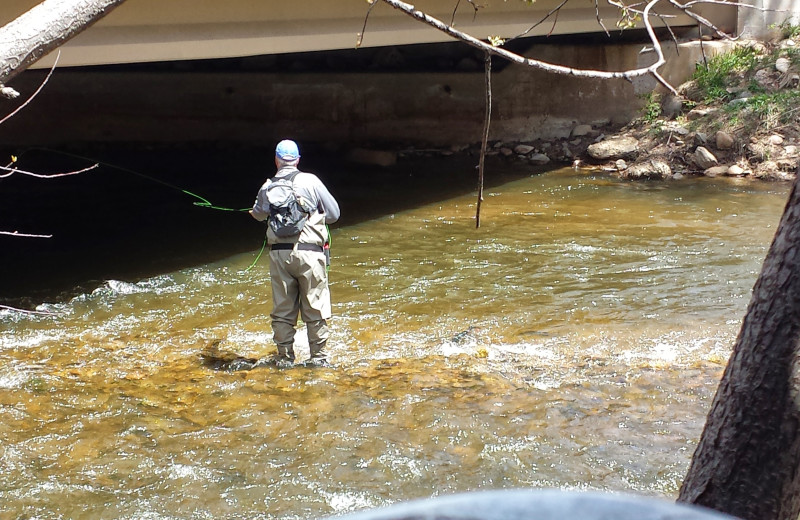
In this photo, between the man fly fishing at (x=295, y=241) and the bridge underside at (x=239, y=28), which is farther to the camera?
the bridge underside at (x=239, y=28)

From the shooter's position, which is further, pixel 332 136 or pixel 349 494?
pixel 332 136

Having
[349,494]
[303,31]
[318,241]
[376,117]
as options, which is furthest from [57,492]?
[376,117]

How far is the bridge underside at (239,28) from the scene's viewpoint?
27.4 ft

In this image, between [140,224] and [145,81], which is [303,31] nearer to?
[140,224]

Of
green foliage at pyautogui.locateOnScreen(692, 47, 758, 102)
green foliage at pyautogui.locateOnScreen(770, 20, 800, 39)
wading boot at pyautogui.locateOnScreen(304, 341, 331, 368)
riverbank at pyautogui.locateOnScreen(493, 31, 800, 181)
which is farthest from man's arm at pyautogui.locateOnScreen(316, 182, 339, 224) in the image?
green foliage at pyautogui.locateOnScreen(770, 20, 800, 39)

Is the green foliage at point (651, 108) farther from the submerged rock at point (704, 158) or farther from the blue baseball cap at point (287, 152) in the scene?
the blue baseball cap at point (287, 152)

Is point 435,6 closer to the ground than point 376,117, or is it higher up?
higher up

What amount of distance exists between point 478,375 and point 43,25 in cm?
456

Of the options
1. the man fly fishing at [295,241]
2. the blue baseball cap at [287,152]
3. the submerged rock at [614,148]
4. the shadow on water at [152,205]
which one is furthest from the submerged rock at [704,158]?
the blue baseball cap at [287,152]

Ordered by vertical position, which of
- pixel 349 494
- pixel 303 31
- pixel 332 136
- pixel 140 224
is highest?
pixel 303 31

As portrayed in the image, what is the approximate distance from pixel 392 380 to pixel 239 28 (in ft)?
17.0

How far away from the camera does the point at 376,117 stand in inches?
685

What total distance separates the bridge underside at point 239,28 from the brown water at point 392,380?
266 cm

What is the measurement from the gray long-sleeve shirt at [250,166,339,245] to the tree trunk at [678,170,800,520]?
13.4 feet
